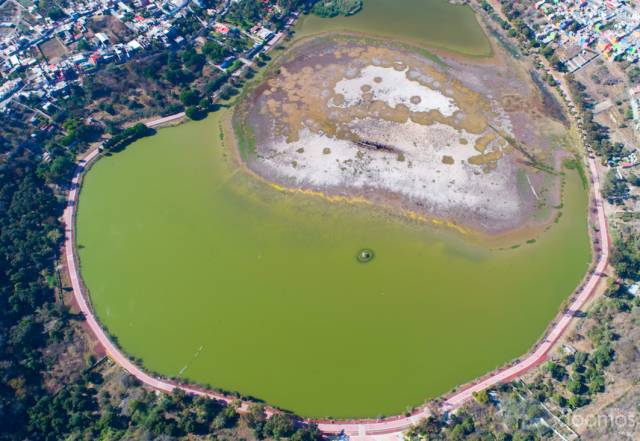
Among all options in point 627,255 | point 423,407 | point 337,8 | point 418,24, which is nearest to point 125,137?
point 337,8

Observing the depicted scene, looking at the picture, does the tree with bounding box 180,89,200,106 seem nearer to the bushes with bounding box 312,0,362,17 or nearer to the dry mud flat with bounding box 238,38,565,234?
the dry mud flat with bounding box 238,38,565,234

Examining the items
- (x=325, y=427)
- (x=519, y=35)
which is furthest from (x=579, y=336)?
(x=519, y=35)

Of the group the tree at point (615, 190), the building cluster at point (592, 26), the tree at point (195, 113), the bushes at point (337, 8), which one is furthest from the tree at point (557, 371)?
the bushes at point (337, 8)

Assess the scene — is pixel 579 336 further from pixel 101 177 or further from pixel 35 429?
pixel 101 177

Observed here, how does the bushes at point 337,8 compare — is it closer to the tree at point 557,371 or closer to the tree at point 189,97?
the tree at point 189,97

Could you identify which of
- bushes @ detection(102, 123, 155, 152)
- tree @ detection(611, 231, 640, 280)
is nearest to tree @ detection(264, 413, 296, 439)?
tree @ detection(611, 231, 640, 280)

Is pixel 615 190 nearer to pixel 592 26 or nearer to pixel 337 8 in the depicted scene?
pixel 592 26
